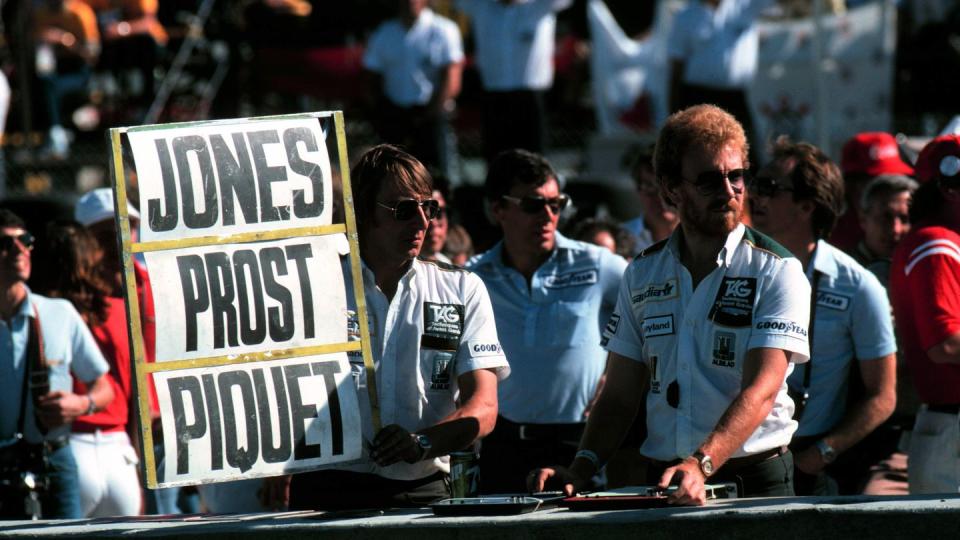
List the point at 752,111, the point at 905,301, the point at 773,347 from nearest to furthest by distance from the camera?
the point at 773,347, the point at 905,301, the point at 752,111

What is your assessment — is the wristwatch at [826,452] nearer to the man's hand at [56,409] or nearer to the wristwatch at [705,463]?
the wristwatch at [705,463]

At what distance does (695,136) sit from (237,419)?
149 centimetres

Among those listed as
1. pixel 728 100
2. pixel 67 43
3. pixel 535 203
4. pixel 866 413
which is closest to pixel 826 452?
pixel 866 413

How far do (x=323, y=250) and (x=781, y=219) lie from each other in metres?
2.17

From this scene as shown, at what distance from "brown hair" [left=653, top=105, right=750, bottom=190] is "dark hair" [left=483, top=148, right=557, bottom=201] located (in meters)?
2.04

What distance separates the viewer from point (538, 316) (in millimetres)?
6273

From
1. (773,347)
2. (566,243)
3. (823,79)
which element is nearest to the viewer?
(773,347)

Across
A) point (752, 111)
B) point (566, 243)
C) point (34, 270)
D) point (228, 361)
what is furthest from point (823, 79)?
point (228, 361)

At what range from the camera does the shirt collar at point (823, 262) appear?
560cm

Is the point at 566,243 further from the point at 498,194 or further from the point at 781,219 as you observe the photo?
the point at 781,219

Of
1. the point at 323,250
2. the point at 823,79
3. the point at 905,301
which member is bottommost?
the point at 905,301

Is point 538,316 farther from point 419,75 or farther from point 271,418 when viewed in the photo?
point 419,75

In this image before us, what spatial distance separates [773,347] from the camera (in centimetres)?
414

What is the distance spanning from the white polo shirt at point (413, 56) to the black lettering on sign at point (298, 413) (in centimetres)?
762
